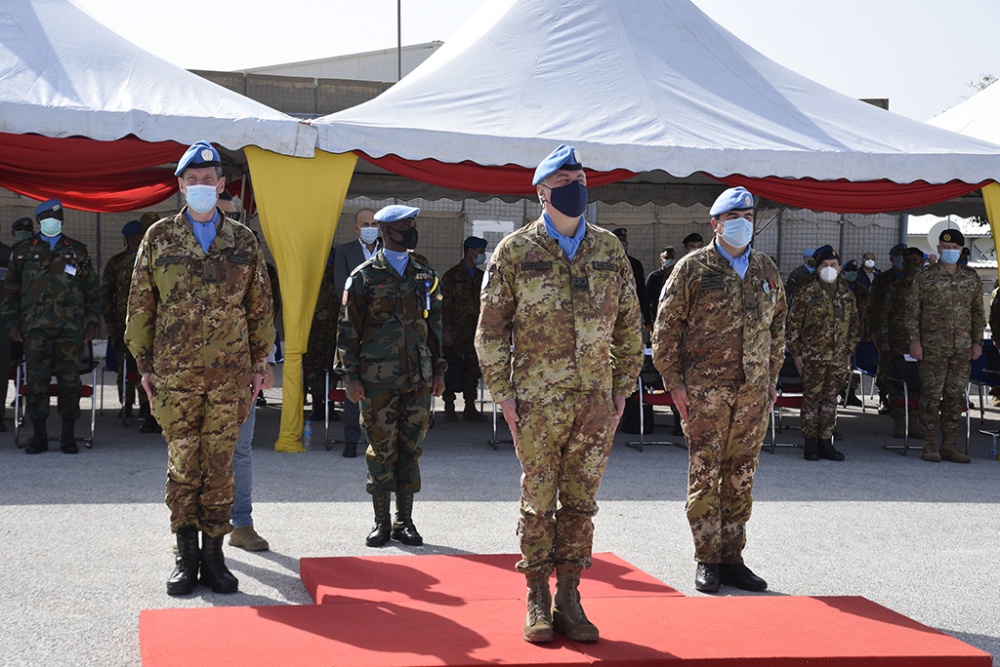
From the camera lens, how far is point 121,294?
32.6 feet

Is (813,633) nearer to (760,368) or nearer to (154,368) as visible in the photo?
(760,368)

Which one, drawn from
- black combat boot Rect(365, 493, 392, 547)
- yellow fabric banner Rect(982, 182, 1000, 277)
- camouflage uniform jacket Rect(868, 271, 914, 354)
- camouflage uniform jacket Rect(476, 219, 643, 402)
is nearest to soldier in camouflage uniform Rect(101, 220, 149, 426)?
black combat boot Rect(365, 493, 392, 547)

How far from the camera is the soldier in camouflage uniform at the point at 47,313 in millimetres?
8570

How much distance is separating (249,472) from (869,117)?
7.76 metres

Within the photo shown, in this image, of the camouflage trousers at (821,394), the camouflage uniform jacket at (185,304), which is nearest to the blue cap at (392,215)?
the camouflage uniform jacket at (185,304)

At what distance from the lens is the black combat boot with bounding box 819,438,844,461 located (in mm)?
9414

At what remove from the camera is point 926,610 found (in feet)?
16.6

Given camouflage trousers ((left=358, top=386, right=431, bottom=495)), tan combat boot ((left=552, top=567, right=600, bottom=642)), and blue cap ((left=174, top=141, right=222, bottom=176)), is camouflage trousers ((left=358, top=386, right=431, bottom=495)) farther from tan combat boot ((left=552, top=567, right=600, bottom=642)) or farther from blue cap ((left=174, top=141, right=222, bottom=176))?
tan combat boot ((left=552, top=567, right=600, bottom=642))

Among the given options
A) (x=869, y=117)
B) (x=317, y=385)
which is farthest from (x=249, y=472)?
(x=869, y=117)

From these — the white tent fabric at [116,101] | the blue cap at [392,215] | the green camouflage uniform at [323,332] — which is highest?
the white tent fabric at [116,101]

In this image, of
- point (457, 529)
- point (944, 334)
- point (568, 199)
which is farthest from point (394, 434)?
point (944, 334)

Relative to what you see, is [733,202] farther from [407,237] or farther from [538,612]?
[538,612]

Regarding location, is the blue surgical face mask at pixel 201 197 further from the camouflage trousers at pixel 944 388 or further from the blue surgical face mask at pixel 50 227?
the camouflage trousers at pixel 944 388

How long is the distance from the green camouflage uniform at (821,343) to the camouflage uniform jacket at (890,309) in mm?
974
